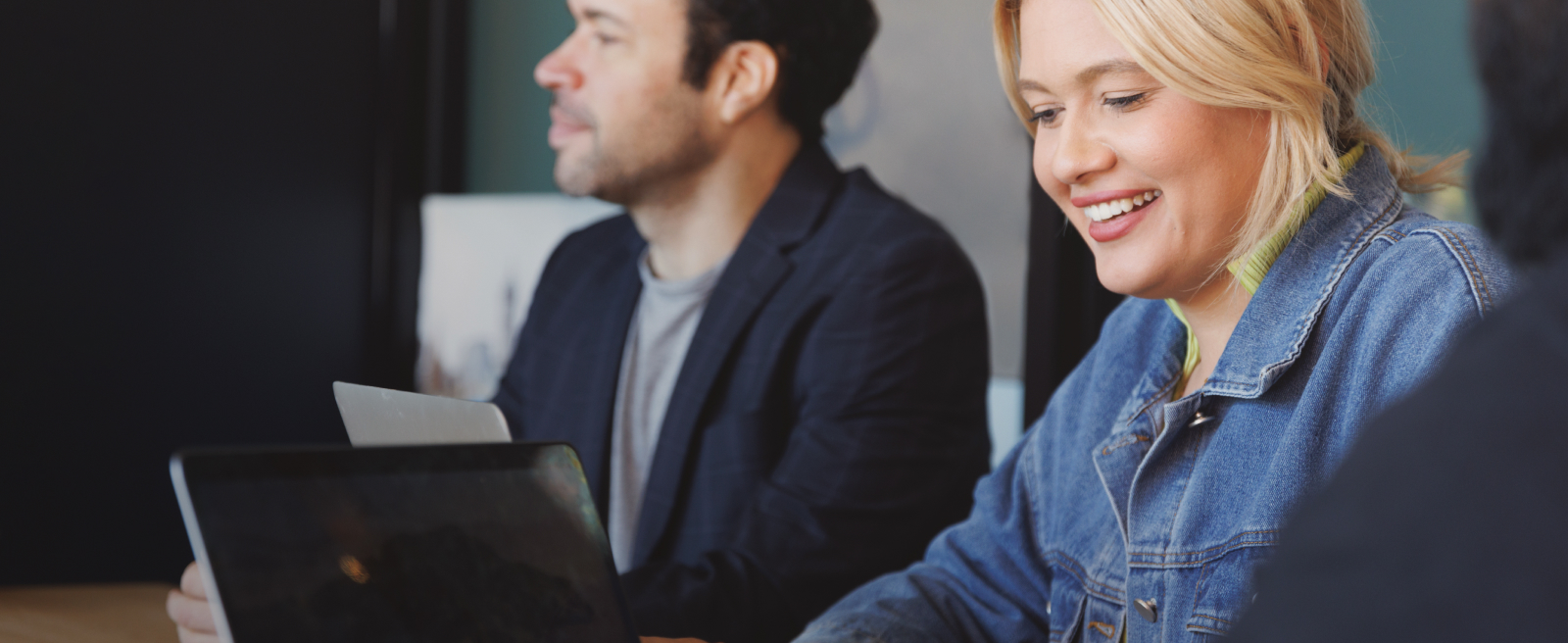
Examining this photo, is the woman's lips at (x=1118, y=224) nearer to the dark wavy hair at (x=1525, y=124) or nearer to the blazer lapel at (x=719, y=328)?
the dark wavy hair at (x=1525, y=124)

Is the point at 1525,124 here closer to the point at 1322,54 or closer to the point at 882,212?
the point at 1322,54

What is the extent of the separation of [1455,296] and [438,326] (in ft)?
7.68

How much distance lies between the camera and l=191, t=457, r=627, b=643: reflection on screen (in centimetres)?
59

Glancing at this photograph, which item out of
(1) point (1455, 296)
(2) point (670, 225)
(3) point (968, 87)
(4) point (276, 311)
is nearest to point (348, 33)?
(4) point (276, 311)

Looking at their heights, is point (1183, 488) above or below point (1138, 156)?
below

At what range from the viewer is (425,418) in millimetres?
829

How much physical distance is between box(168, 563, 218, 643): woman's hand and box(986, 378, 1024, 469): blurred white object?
1.39 metres

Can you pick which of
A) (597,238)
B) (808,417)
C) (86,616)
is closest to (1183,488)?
(808,417)

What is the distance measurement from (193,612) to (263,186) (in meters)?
1.98

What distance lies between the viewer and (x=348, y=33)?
8.98 feet

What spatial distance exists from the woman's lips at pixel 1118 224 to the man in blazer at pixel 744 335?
66 centimetres

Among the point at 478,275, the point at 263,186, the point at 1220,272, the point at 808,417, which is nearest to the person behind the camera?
the point at 1220,272

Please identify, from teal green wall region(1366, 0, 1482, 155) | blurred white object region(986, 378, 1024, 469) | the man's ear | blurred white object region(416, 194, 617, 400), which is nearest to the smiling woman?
teal green wall region(1366, 0, 1482, 155)

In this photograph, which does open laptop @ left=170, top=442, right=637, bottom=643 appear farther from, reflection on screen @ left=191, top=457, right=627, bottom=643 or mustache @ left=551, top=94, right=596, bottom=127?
mustache @ left=551, top=94, right=596, bottom=127
